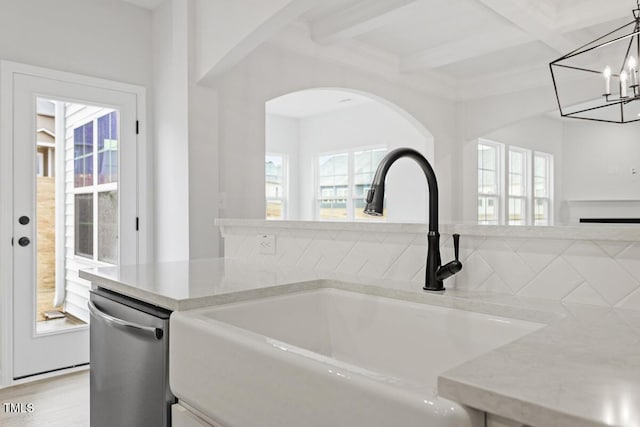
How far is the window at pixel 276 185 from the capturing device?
7.39m

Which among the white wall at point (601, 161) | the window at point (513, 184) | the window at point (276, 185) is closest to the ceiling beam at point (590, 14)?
the window at point (513, 184)

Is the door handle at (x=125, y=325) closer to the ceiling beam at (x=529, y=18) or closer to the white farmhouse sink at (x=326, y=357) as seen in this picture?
the white farmhouse sink at (x=326, y=357)

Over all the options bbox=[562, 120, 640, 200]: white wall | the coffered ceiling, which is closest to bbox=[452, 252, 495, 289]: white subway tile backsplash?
the coffered ceiling

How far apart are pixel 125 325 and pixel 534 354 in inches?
42.9

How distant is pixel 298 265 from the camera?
5.90 feet

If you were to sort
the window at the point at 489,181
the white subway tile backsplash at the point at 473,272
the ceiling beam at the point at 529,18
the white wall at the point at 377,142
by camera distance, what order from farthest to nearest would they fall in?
the window at the point at 489,181, the white wall at the point at 377,142, the ceiling beam at the point at 529,18, the white subway tile backsplash at the point at 473,272

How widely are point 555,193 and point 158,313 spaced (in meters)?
8.37

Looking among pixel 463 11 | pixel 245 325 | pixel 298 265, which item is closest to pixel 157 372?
pixel 245 325

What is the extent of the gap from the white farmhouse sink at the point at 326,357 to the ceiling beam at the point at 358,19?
8.25ft

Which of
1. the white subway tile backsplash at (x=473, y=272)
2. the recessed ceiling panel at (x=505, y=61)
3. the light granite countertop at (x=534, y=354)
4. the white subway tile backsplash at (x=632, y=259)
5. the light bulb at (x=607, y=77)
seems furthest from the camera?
the recessed ceiling panel at (x=505, y=61)

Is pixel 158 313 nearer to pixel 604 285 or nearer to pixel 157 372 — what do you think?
pixel 157 372

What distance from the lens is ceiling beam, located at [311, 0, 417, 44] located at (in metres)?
3.28

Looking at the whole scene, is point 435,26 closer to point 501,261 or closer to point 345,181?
point 501,261

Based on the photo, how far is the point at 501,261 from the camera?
1232mm
